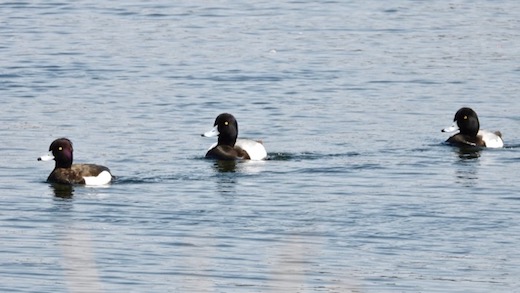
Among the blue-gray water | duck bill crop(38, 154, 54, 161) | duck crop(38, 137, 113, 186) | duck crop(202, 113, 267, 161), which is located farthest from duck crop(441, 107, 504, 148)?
duck bill crop(38, 154, 54, 161)

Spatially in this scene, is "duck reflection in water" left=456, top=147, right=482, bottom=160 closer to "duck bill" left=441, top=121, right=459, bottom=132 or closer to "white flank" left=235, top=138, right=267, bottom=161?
"duck bill" left=441, top=121, right=459, bottom=132

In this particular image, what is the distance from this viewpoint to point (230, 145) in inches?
892

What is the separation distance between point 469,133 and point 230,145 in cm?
381

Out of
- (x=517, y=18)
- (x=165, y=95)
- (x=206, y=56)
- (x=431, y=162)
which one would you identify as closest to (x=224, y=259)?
(x=431, y=162)

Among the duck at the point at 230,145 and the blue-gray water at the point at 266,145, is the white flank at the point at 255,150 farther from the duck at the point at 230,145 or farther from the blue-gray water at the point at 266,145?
the blue-gray water at the point at 266,145

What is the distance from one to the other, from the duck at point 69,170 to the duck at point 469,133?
6108 millimetres

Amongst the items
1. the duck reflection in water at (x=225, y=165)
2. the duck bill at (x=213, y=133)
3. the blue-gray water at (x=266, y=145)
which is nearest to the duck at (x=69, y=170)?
the blue-gray water at (x=266, y=145)

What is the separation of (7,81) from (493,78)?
9.40 m

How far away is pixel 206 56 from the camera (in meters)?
33.4

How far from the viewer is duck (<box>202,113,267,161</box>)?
72.4ft

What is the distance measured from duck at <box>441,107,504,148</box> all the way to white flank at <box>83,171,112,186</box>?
20.3 feet

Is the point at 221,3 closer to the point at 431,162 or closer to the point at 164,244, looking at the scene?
the point at 431,162

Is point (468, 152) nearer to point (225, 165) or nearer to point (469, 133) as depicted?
point (469, 133)

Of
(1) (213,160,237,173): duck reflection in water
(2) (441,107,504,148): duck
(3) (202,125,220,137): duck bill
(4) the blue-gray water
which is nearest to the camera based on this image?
(4) the blue-gray water
